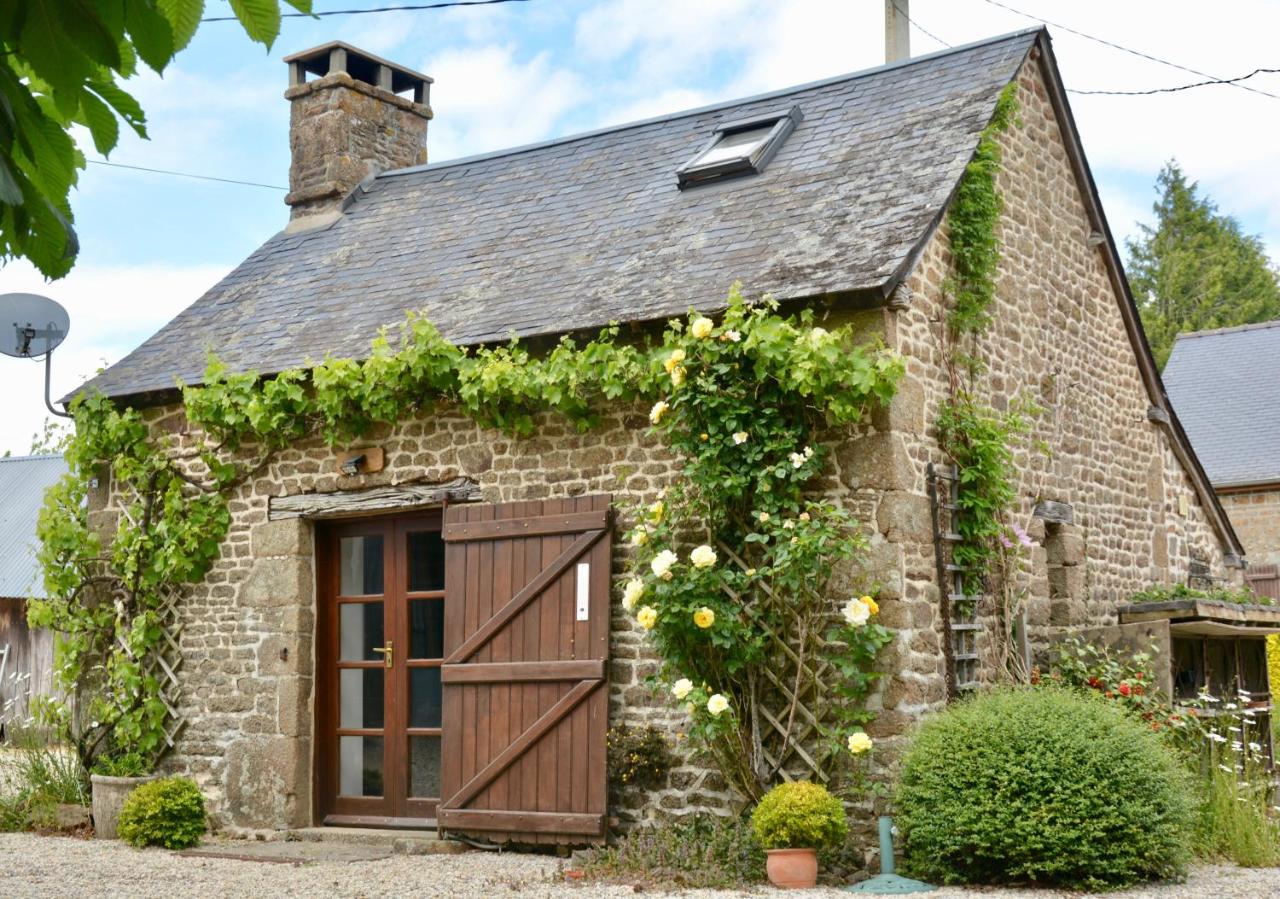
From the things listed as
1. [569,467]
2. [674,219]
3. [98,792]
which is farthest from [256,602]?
[674,219]

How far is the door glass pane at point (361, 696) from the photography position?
9.56m

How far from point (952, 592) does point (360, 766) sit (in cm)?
407

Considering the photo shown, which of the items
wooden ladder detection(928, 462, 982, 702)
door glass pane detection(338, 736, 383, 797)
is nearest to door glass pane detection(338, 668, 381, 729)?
door glass pane detection(338, 736, 383, 797)

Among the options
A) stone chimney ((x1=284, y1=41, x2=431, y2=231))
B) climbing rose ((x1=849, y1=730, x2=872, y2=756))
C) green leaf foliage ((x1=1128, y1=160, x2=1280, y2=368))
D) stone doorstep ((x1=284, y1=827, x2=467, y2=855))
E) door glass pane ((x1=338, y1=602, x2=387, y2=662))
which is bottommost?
stone doorstep ((x1=284, y1=827, x2=467, y2=855))

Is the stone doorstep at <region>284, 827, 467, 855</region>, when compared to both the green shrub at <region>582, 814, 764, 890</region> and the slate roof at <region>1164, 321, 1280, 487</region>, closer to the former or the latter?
the green shrub at <region>582, 814, 764, 890</region>

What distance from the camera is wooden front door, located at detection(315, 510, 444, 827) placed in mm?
9289

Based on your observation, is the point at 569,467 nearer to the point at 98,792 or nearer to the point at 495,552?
the point at 495,552

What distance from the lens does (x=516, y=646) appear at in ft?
28.2

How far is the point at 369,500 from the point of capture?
30.8 feet

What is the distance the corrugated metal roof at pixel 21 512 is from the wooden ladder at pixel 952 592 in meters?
13.0

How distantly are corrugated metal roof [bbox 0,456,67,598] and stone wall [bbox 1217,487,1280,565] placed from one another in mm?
14849

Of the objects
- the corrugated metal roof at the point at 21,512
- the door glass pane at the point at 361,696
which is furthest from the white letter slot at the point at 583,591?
the corrugated metal roof at the point at 21,512

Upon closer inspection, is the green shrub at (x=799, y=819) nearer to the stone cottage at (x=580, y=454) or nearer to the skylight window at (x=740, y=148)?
the stone cottage at (x=580, y=454)

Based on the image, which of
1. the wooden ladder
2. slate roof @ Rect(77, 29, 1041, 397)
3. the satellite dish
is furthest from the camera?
the satellite dish
